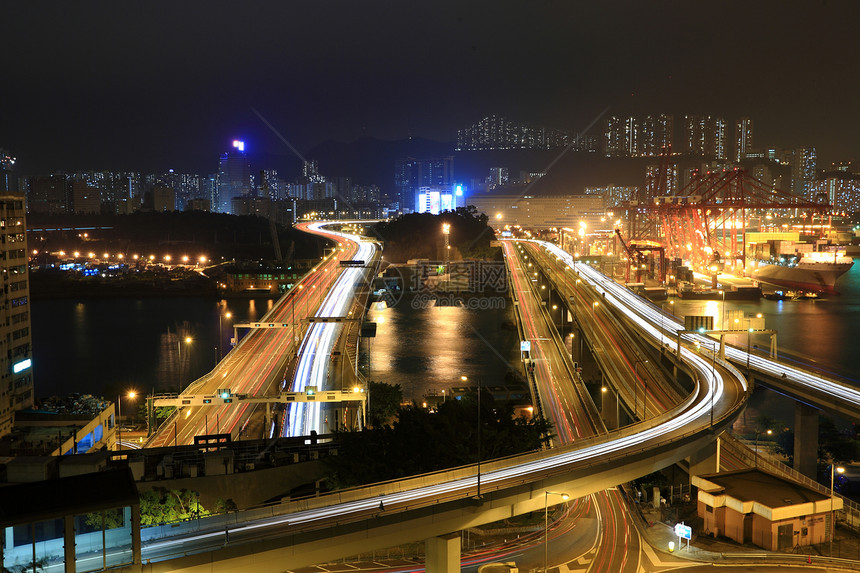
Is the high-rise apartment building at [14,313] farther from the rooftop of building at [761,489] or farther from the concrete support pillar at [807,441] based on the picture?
the concrete support pillar at [807,441]

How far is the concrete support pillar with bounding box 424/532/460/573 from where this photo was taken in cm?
306

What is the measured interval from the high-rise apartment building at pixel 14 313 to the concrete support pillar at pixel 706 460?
17.8 feet

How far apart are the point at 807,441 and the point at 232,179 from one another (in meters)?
43.7

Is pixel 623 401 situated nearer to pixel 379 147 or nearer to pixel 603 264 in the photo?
pixel 603 264

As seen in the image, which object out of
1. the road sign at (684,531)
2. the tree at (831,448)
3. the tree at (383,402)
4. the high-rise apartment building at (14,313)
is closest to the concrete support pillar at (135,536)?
the road sign at (684,531)

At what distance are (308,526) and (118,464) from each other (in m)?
1.74

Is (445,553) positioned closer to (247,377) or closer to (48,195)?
(247,377)

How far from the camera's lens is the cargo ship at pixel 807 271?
64.5ft

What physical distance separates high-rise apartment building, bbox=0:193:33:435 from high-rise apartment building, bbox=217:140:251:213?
3785cm

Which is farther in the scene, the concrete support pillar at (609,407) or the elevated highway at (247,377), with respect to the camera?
the concrete support pillar at (609,407)

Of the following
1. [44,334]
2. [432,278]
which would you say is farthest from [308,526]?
[432,278]

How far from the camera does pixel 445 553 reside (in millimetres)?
3059

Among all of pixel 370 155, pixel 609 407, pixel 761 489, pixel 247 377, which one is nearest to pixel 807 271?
pixel 609 407

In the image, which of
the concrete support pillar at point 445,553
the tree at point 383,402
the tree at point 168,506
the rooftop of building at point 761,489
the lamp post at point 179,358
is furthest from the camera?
the lamp post at point 179,358
